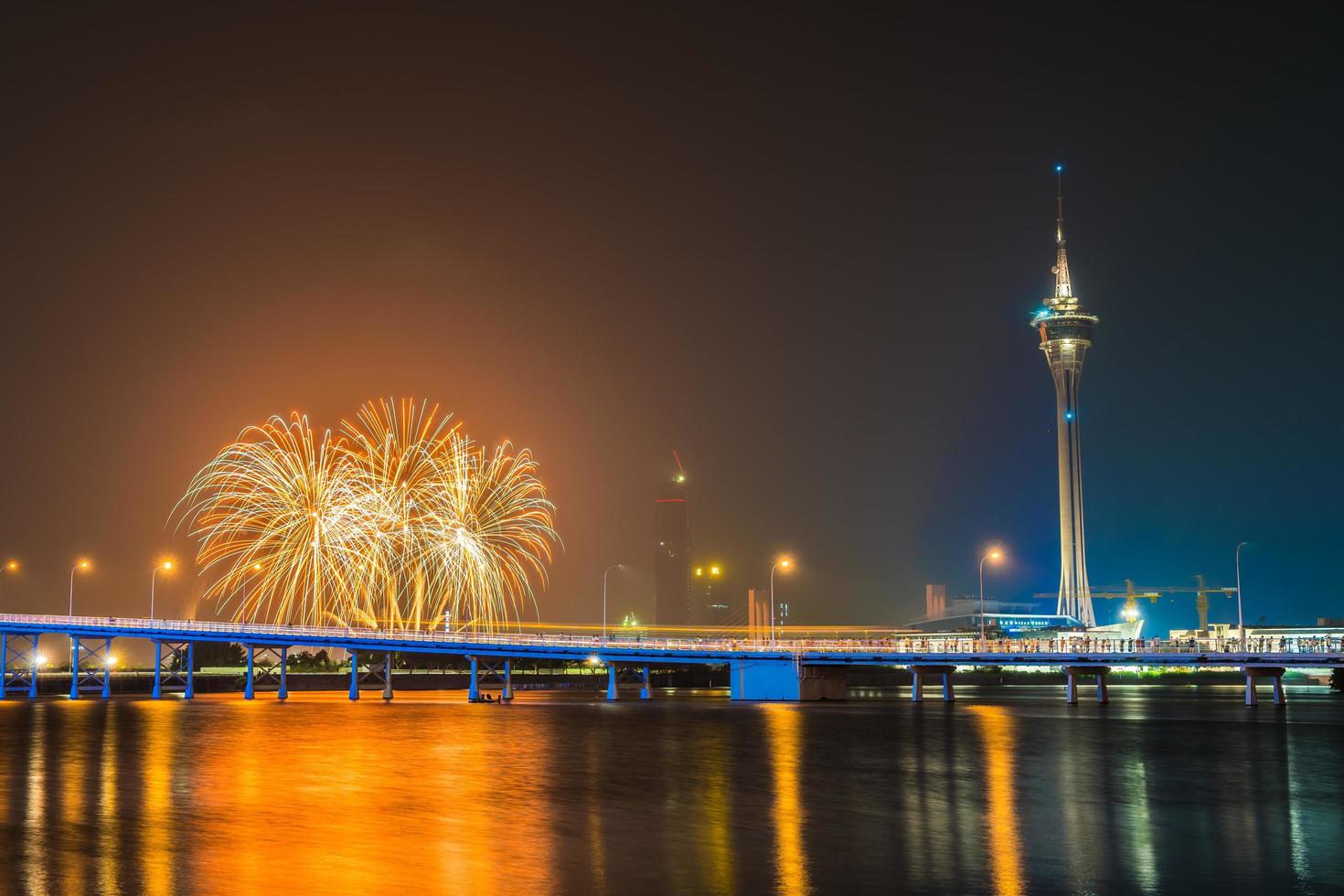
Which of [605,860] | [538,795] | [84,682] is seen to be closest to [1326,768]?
[538,795]

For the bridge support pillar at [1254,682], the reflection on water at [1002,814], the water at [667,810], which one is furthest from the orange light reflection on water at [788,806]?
the bridge support pillar at [1254,682]

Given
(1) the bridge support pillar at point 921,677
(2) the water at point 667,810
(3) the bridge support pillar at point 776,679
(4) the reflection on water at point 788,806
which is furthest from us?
(3) the bridge support pillar at point 776,679

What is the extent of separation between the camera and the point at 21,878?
2675 centimetres

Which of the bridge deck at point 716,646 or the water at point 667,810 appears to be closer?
the water at point 667,810

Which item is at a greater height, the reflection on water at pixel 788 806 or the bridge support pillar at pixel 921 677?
the reflection on water at pixel 788 806

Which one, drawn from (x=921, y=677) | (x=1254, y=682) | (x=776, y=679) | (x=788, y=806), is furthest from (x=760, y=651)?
(x=788, y=806)

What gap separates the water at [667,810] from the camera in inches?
1088

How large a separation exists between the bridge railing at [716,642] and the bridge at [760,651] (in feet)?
0.41

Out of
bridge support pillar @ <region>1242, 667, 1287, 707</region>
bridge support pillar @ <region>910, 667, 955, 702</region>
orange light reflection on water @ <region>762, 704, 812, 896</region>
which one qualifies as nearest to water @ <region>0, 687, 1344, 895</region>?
orange light reflection on water @ <region>762, 704, 812, 896</region>

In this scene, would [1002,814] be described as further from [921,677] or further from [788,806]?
[921,677]

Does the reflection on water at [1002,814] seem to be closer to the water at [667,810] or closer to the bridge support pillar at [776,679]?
the water at [667,810]

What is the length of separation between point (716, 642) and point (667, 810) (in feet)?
280

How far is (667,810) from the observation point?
129 feet

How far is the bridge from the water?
1134 inches
